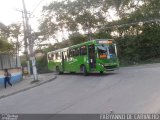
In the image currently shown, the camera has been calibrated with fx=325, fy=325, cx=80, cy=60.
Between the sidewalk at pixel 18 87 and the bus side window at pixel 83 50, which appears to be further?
the bus side window at pixel 83 50

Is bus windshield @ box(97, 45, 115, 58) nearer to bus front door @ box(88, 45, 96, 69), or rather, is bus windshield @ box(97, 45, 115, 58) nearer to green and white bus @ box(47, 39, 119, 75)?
green and white bus @ box(47, 39, 119, 75)

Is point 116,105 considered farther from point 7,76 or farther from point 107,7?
point 107,7

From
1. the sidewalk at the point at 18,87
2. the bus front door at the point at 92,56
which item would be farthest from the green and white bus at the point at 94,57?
the sidewalk at the point at 18,87

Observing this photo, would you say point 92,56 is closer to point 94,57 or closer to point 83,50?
point 94,57

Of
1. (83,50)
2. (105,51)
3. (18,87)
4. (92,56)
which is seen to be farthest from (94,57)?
(18,87)

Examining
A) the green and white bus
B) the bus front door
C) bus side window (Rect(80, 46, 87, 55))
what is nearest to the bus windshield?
the green and white bus

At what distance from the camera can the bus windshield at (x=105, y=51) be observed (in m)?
25.8

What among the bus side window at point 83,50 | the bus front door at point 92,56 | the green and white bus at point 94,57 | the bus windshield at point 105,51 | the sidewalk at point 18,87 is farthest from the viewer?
the bus side window at point 83,50

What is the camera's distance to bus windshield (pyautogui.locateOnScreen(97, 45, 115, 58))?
25812 mm

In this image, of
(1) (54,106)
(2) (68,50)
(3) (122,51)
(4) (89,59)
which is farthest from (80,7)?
(1) (54,106)

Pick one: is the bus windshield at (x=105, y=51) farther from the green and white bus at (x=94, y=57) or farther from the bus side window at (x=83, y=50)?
the bus side window at (x=83, y=50)

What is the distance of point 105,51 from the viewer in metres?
26.0

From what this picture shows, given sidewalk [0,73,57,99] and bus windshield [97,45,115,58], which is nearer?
sidewalk [0,73,57,99]

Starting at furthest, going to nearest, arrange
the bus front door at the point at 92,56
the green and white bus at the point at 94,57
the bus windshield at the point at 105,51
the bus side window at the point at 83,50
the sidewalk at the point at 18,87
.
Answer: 1. the bus side window at the point at 83,50
2. the bus front door at the point at 92,56
3. the bus windshield at the point at 105,51
4. the green and white bus at the point at 94,57
5. the sidewalk at the point at 18,87
